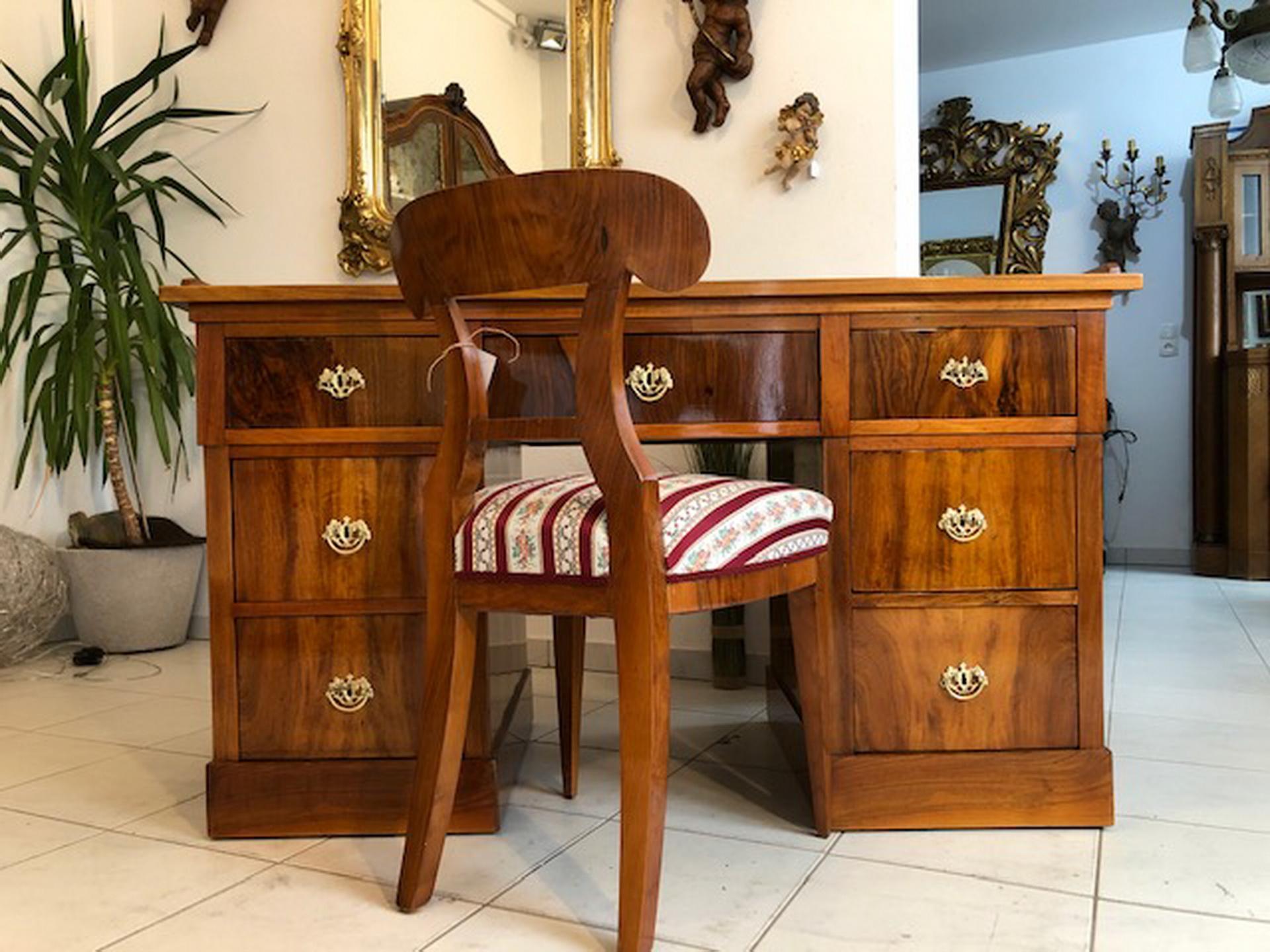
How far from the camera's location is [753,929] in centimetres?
123

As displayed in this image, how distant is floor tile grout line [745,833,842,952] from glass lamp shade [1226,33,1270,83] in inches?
108

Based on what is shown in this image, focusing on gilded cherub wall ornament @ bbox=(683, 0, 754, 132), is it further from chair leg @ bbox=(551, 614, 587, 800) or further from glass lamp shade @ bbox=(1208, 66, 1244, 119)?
glass lamp shade @ bbox=(1208, 66, 1244, 119)

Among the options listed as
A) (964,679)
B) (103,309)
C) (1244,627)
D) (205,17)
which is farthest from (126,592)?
(1244,627)

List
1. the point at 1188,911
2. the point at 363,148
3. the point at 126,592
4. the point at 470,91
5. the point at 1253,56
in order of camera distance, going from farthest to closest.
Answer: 1. the point at 1253,56
2. the point at 126,592
3. the point at 363,148
4. the point at 470,91
5. the point at 1188,911

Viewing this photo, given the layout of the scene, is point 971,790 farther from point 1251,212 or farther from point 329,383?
point 1251,212

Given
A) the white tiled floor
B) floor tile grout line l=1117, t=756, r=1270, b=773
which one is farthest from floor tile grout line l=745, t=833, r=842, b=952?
floor tile grout line l=1117, t=756, r=1270, b=773

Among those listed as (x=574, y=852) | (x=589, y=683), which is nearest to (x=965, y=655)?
(x=574, y=852)

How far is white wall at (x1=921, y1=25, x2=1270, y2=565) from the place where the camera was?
5.00m

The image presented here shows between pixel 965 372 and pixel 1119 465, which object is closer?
pixel 965 372

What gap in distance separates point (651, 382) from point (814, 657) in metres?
0.46

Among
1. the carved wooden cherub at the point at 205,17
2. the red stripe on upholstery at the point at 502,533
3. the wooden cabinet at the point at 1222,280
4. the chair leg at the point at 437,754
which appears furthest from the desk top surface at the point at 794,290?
the wooden cabinet at the point at 1222,280

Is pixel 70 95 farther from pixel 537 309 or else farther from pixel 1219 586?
pixel 1219 586

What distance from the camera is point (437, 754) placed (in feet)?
4.22

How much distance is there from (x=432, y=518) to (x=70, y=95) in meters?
2.21
